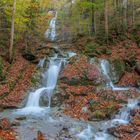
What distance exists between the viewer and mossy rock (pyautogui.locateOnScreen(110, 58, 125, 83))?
20797 millimetres

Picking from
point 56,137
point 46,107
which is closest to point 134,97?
point 46,107

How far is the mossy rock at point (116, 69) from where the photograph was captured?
819 inches

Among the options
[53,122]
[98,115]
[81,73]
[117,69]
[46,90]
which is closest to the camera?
[53,122]

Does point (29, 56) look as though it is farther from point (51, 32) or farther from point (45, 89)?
point (51, 32)

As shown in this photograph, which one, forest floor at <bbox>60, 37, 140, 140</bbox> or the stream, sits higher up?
forest floor at <bbox>60, 37, 140, 140</bbox>

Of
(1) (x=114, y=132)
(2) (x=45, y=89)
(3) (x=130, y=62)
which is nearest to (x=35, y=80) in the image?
(2) (x=45, y=89)

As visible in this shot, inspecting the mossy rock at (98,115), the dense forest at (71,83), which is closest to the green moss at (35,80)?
the dense forest at (71,83)

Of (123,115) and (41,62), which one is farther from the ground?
(41,62)

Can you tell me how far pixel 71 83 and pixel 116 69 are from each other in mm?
3946

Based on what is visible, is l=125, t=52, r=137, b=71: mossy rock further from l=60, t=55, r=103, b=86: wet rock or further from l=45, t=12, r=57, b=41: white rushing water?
l=45, t=12, r=57, b=41: white rushing water

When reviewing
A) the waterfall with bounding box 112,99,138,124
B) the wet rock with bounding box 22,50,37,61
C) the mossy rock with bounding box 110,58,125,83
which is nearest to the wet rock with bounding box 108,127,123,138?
the waterfall with bounding box 112,99,138,124

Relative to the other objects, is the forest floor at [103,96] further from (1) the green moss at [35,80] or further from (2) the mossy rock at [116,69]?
(1) the green moss at [35,80]

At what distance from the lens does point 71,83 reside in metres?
19.5

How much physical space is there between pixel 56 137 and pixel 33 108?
200 inches
